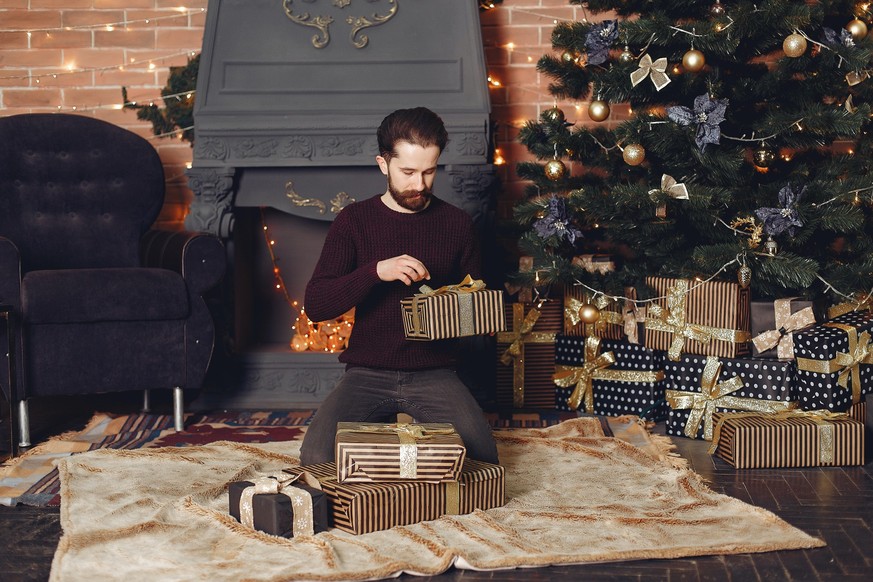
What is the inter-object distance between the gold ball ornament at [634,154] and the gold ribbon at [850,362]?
89cm

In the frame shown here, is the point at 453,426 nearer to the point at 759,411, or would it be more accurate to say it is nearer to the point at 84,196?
the point at 759,411

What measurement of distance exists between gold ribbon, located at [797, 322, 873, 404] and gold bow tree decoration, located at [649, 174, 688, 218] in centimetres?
68

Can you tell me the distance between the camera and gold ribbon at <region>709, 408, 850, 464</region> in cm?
312

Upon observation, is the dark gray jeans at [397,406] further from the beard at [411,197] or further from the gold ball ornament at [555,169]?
the gold ball ornament at [555,169]

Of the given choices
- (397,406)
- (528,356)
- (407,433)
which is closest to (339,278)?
(397,406)

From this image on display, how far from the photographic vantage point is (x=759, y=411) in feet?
11.1

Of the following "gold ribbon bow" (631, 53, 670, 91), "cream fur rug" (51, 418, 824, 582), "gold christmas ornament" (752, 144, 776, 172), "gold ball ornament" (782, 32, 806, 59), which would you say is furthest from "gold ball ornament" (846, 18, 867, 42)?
"cream fur rug" (51, 418, 824, 582)

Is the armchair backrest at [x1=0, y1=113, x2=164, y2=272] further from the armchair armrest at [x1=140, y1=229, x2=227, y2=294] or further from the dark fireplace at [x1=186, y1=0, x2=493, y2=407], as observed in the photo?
the armchair armrest at [x1=140, y1=229, x2=227, y2=294]

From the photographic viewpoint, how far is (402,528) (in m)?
2.36

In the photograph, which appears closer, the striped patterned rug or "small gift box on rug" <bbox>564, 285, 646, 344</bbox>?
the striped patterned rug

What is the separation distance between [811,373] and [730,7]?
135 cm

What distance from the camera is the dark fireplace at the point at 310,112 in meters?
4.13

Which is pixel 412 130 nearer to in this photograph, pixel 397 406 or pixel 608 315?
pixel 397 406

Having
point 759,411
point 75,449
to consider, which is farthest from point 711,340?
point 75,449
